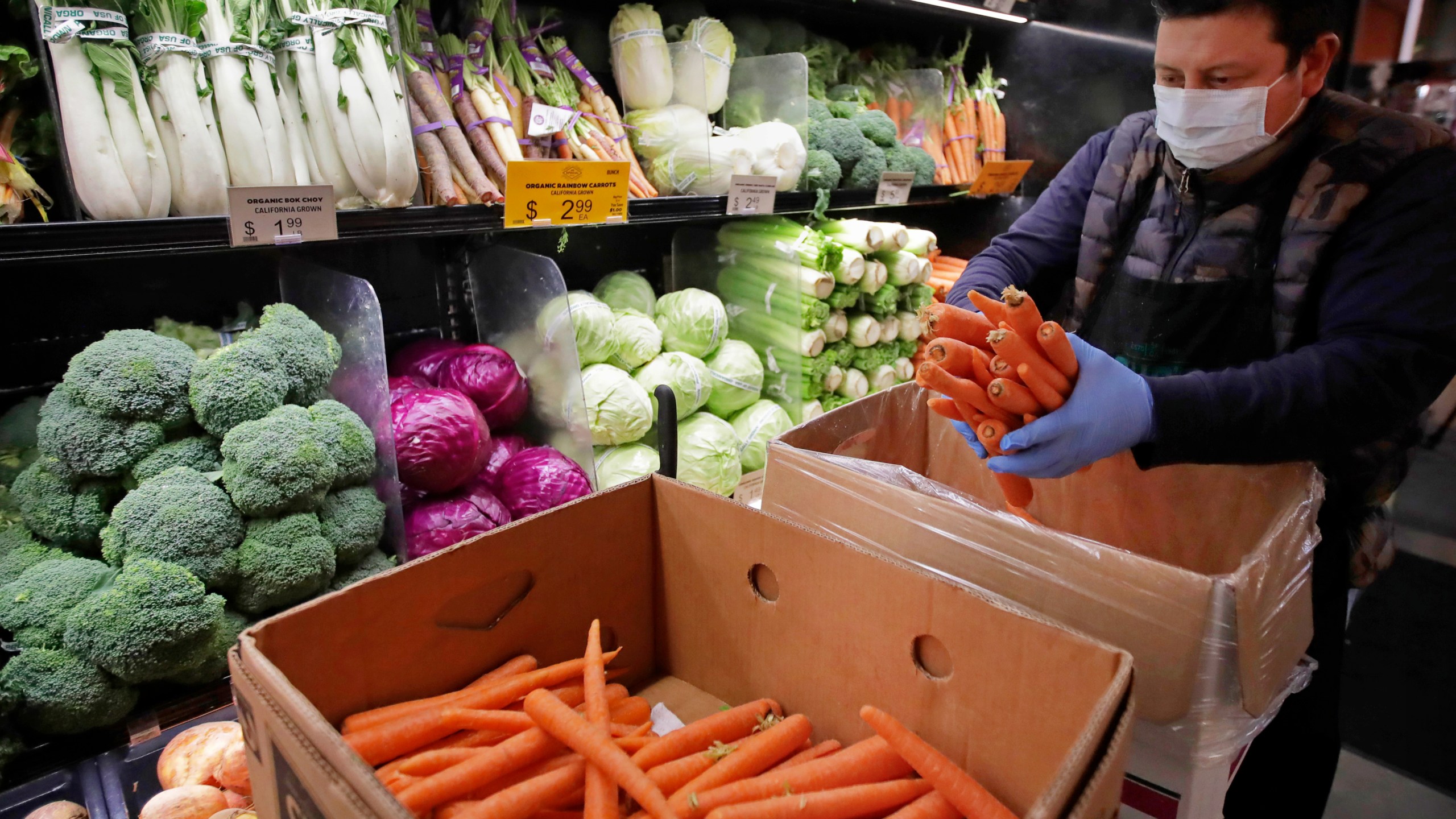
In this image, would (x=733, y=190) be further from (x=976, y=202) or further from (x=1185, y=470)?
(x=976, y=202)

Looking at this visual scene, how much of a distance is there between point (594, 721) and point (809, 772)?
0.81 feet

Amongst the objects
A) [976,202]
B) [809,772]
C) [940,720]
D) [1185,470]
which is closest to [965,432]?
[1185,470]

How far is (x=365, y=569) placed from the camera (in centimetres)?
128

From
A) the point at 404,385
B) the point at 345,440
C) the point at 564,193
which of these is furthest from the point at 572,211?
the point at 345,440

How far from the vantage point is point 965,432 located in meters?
1.18

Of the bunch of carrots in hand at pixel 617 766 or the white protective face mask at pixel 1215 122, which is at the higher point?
the white protective face mask at pixel 1215 122

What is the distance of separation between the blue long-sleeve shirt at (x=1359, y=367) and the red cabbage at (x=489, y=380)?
47.8 inches

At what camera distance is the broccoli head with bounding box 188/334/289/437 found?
3.77 feet

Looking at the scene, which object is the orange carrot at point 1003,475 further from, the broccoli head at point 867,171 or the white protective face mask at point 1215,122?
the broccoli head at point 867,171

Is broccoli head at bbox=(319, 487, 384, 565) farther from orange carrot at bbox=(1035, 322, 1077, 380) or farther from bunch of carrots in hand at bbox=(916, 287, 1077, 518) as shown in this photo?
orange carrot at bbox=(1035, 322, 1077, 380)

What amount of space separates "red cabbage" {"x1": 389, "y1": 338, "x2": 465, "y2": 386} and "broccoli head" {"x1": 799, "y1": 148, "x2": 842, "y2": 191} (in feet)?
3.39

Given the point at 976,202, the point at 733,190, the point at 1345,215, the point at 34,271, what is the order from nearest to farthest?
the point at 1345,215 < the point at 34,271 < the point at 733,190 < the point at 976,202

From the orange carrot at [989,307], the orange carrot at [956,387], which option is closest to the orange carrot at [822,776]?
the orange carrot at [956,387]

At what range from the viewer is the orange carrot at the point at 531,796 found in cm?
78
